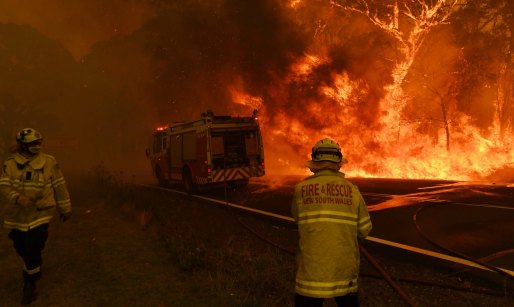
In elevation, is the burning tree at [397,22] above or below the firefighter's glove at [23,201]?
above

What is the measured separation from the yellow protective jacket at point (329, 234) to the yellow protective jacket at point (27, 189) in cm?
346

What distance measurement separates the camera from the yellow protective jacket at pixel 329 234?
2.71m

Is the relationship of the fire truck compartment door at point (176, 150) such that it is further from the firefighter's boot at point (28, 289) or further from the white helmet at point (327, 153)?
the white helmet at point (327, 153)

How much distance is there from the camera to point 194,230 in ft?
26.9

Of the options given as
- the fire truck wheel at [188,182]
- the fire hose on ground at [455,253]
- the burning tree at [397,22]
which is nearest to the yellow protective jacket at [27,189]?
the fire hose on ground at [455,253]

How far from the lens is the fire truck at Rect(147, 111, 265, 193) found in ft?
42.8

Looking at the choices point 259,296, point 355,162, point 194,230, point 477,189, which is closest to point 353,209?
point 259,296

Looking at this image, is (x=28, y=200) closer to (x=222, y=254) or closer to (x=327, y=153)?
(x=222, y=254)

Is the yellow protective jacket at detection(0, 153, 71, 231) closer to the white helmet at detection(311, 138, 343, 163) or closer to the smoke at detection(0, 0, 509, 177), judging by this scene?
the white helmet at detection(311, 138, 343, 163)

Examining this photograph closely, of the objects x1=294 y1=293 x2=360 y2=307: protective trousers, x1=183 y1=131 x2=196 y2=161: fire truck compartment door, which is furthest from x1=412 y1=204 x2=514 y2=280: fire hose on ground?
x1=183 y1=131 x2=196 y2=161: fire truck compartment door

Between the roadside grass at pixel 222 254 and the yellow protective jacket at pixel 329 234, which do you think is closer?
the yellow protective jacket at pixel 329 234

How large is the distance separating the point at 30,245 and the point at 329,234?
378cm

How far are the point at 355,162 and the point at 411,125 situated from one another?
450cm

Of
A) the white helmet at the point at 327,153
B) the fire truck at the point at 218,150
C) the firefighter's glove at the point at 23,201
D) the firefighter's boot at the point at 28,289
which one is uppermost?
the fire truck at the point at 218,150
